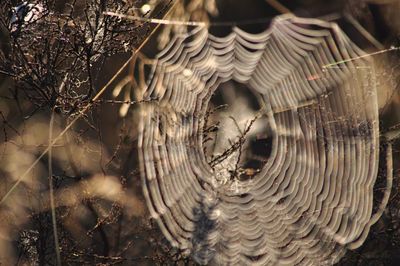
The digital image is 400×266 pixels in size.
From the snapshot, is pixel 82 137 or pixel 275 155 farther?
pixel 275 155

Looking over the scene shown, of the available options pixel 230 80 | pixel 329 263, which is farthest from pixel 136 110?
pixel 329 263

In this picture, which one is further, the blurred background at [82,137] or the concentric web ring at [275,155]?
the concentric web ring at [275,155]

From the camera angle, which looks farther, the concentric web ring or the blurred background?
the concentric web ring
